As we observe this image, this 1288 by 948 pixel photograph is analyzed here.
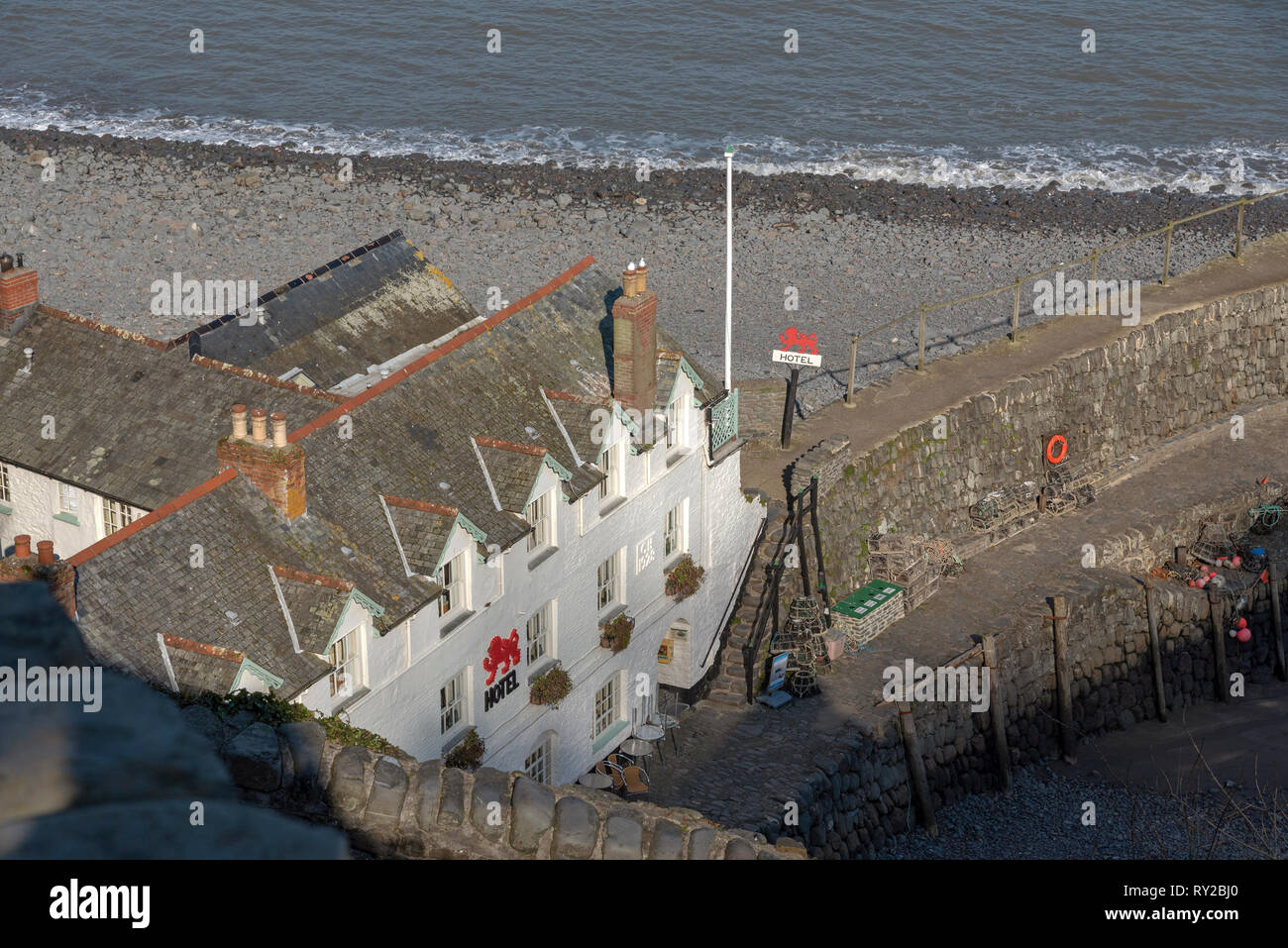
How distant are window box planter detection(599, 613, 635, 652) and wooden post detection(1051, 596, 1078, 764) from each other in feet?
38.9

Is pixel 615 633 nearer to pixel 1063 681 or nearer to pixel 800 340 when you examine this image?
pixel 1063 681

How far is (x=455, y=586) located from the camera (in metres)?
34.0

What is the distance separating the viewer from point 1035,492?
51.1 meters

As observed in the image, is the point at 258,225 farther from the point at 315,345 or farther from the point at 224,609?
the point at 224,609

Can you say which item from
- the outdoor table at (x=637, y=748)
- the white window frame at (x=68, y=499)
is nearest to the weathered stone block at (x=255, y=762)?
the white window frame at (x=68, y=499)

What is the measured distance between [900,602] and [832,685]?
12.6 ft

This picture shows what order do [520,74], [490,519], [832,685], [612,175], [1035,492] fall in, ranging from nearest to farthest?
[490,519] → [832,685] → [1035,492] → [612,175] → [520,74]

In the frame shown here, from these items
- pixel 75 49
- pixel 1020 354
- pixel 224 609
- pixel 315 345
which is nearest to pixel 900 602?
pixel 1020 354

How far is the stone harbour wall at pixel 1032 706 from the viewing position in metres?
39.1

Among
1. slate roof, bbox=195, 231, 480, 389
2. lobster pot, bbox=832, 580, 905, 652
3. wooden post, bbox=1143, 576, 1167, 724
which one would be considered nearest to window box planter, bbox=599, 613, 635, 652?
lobster pot, bbox=832, 580, 905, 652

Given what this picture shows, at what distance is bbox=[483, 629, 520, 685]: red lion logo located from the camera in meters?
35.0

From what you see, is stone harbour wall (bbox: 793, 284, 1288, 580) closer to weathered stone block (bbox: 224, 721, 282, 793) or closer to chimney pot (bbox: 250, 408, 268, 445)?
chimney pot (bbox: 250, 408, 268, 445)

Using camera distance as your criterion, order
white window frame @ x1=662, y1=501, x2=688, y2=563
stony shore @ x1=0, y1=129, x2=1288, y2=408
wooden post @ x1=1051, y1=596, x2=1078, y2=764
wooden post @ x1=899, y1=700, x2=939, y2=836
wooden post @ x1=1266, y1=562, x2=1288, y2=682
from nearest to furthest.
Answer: wooden post @ x1=899, y1=700, x2=939, y2=836, white window frame @ x1=662, y1=501, x2=688, y2=563, wooden post @ x1=1051, y1=596, x2=1078, y2=764, wooden post @ x1=1266, y1=562, x2=1288, y2=682, stony shore @ x1=0, y1=129, x2=1288, y2=408

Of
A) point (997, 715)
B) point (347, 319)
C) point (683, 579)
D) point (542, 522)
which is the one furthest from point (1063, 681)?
point (347, 319)
